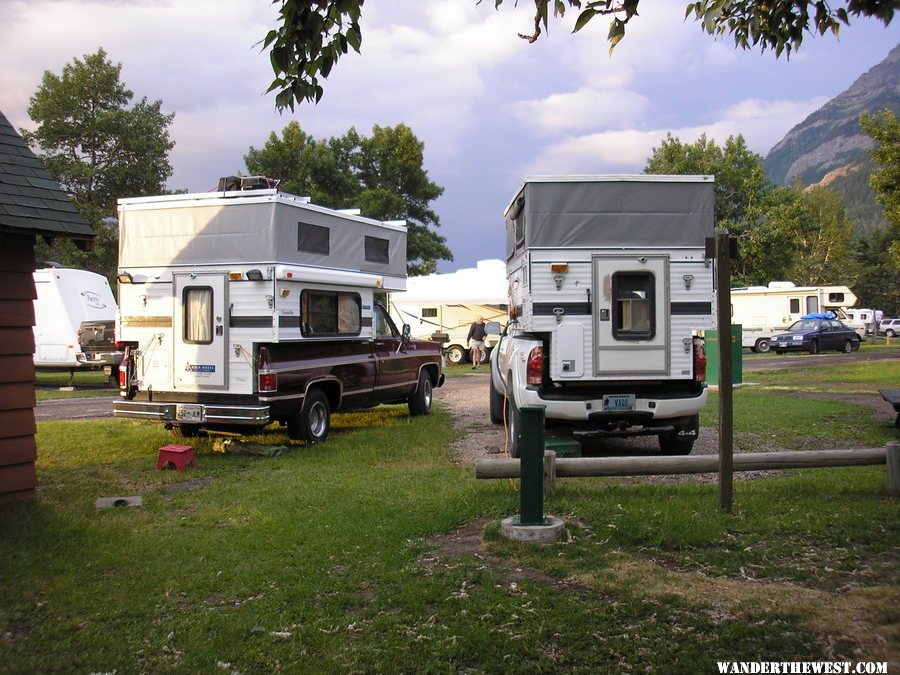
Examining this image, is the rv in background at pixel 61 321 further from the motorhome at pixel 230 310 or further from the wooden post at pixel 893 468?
the wooden post at pixel 893 468

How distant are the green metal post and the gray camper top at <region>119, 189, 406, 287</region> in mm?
5084

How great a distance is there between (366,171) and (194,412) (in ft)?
104

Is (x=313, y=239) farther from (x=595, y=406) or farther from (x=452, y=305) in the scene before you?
(x=452, y=305)

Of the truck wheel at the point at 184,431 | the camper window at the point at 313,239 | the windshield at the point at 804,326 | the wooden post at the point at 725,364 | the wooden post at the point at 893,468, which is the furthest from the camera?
the windshield at the point at 804,326

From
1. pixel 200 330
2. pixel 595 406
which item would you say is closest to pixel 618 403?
pixel 595 406

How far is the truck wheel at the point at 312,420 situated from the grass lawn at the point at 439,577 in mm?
2215

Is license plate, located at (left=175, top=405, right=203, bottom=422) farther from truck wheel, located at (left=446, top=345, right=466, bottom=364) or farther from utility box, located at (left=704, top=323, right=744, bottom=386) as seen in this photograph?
truck wheel, located at (left=446, top=345, right=466, bottom=364)

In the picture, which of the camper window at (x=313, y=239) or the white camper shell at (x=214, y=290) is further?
the camper window at (x=313, y=239)

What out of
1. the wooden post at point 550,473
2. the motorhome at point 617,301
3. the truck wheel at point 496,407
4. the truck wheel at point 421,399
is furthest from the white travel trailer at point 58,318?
the wooden post at point 550,473

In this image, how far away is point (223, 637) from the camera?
4.11 metres

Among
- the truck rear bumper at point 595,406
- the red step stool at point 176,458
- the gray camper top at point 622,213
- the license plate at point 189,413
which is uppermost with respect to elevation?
the gray camper top at point 622,213

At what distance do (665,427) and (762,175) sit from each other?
39969 mm

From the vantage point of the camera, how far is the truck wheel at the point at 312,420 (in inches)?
407

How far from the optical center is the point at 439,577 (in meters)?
4.93
